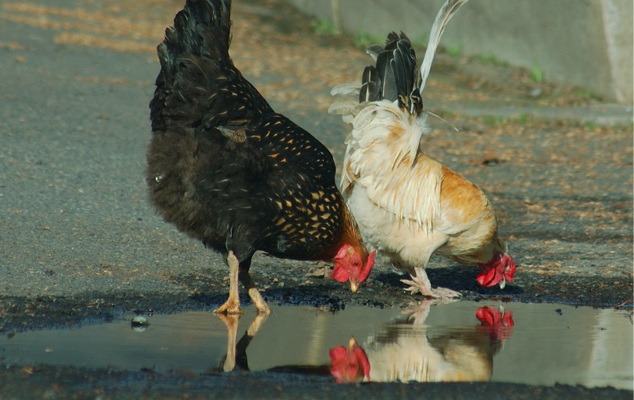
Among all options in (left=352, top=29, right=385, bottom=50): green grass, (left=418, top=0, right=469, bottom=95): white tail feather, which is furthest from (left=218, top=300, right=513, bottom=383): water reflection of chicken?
(left=352, top=29, right=385, bottom=50): green grass

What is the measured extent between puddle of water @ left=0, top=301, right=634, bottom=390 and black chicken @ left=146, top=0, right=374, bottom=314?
1.36 feet

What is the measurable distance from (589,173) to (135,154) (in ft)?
16.9

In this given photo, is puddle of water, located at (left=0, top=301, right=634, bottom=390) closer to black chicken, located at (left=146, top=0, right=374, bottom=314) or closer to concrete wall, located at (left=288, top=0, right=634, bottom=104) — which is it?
black chicken, located at (left=146, top=0, right=374, bottom=314)

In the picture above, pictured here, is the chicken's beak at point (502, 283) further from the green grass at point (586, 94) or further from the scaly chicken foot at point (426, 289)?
the green grass at point (586, 94)

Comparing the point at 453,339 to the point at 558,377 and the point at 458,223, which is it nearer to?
the point at 558,377

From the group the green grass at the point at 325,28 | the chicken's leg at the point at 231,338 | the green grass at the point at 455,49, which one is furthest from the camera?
the green grass at the point at 325,28

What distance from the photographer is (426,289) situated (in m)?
5.99

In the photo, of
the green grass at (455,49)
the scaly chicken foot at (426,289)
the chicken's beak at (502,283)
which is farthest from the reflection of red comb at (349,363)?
the green grass at (455,49)

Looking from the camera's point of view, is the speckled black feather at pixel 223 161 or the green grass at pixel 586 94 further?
the green grass at pixel 586 94

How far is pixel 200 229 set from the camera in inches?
206

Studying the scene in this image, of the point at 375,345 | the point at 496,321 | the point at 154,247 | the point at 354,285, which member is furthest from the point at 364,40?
the point at 375,345

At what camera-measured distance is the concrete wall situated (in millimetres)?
12492

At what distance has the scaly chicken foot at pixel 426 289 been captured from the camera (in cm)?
598

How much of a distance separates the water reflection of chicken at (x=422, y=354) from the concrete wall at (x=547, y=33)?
8.35 metres
